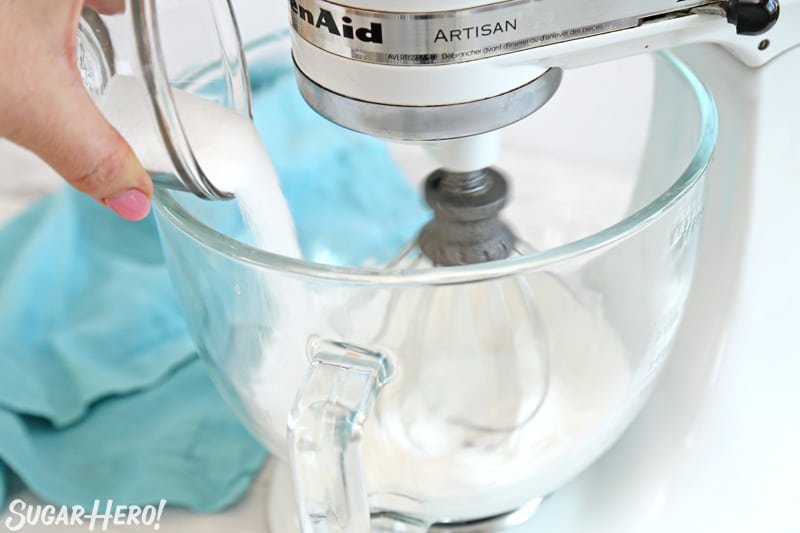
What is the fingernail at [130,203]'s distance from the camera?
363 mm

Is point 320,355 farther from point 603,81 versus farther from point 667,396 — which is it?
point 603,81

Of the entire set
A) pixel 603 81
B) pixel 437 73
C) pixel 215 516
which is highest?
pixel 437 73

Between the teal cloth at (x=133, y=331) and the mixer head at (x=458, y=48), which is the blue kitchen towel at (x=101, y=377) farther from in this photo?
the mixer head at (x=458, y=48)

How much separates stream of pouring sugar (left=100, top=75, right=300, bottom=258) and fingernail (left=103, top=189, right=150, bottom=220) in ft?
0.05

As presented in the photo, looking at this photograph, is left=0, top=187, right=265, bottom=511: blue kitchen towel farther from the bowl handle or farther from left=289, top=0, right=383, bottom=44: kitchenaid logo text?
left=289, top=0, right=383, bottom=44: kitchenaid logo text

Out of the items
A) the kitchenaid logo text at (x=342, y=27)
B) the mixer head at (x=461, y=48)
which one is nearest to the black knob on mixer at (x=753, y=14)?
the mixer head at (x=461, y=48)

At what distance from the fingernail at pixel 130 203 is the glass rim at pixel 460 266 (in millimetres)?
11

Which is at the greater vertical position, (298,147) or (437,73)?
(437,73)

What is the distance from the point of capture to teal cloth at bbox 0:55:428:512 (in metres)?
0.51

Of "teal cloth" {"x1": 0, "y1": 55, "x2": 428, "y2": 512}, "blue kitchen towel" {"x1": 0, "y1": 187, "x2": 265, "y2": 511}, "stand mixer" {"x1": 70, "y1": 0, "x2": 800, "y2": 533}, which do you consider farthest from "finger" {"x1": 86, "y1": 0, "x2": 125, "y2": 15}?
"blue kitchen towel" {"x1": 0, "y1": 187, "x2": 265, "y2": 511}

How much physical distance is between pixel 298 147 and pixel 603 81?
0.77 ft

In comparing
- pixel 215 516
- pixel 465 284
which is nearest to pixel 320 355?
pixel 465 284

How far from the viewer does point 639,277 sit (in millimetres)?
394

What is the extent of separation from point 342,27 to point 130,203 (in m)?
0.11
